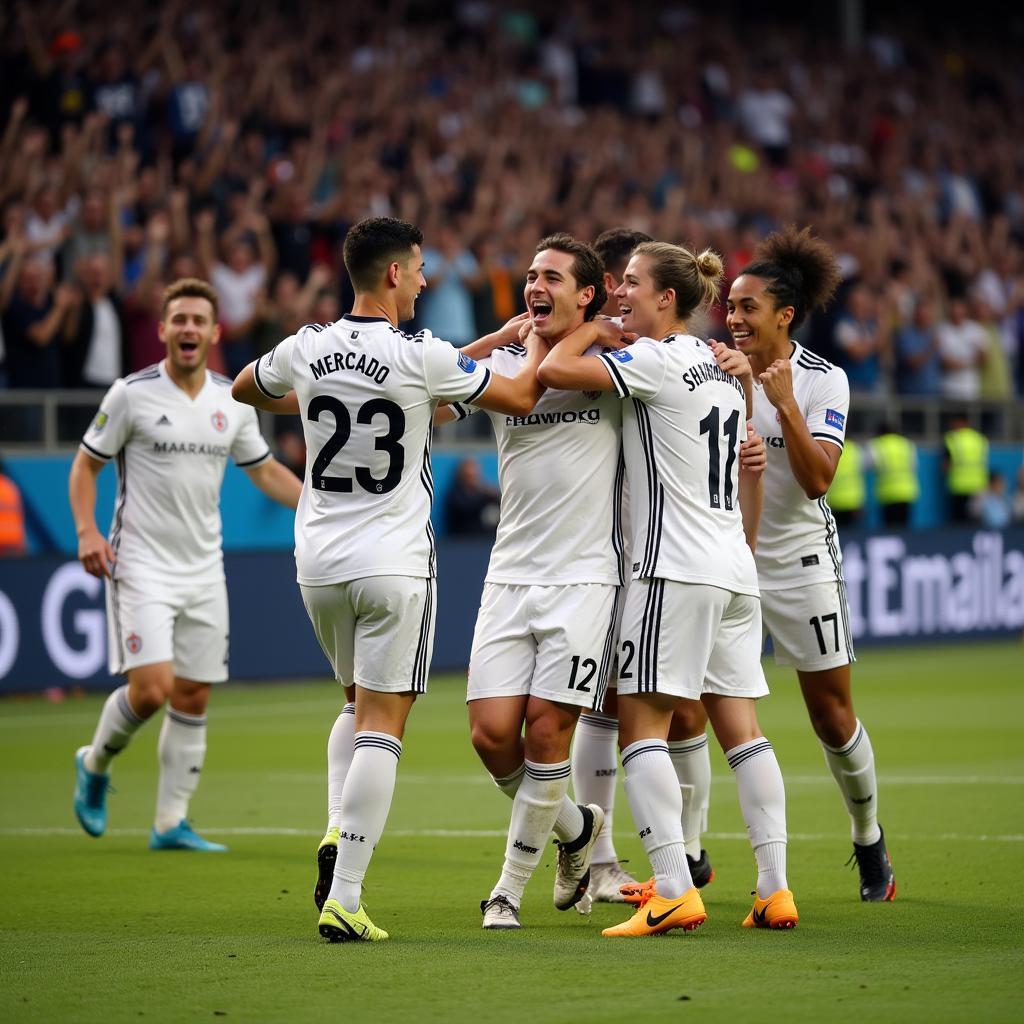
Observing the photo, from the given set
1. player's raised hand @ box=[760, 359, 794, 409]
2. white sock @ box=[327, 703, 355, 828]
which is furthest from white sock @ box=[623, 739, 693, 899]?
player's raised hand @ box=[760, 359, 794, 409]

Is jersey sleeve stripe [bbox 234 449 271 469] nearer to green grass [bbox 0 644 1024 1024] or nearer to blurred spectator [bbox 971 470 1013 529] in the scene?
green grass [bbox 0 644 1024 1024]

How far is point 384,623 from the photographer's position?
625cm

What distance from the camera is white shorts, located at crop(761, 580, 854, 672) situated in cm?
720

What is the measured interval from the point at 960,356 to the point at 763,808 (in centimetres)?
1778

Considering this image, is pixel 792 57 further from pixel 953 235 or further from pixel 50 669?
pixel 50 669

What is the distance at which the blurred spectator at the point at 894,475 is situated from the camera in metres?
21.5

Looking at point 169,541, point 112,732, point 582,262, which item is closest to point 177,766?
point 112,732

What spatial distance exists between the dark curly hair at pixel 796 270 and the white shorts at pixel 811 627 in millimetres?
1065

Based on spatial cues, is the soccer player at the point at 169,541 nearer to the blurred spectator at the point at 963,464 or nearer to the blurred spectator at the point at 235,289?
the blurred spectator at the point at 235,289

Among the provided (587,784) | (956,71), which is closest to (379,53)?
(956,71)

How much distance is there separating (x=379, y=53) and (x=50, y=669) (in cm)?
955

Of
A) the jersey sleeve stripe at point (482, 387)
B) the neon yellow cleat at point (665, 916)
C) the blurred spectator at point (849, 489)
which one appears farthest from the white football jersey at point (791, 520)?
the blurred spectator at point (849, 489)

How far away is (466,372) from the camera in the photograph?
245 inches

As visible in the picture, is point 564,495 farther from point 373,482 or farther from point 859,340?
point 859,340
